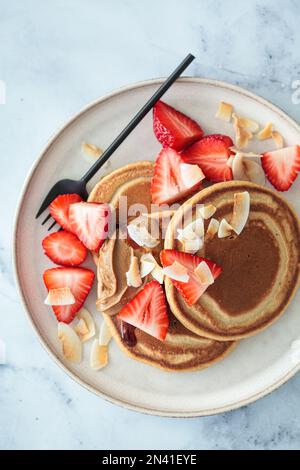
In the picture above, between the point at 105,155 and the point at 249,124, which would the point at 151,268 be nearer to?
the point at 105,155

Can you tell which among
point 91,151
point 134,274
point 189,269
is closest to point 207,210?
point 189,269

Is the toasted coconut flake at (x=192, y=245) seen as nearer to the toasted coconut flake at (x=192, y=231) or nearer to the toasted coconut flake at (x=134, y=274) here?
the toasted coconut flake at (x=192, y=231)

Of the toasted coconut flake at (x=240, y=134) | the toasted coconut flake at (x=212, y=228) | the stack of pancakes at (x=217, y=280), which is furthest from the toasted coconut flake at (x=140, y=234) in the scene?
the toasted coconut flake at (x=240, y=134)

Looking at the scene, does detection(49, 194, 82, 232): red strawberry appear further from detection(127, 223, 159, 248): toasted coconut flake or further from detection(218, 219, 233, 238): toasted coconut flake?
detection(218, 219, 233, 238): toasted coconut flake

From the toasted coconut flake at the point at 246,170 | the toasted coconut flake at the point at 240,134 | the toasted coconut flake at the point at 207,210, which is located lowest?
the toasted coconut flake at the point at 207,210

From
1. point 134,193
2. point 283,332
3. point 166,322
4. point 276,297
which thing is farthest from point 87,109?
point 283,332
